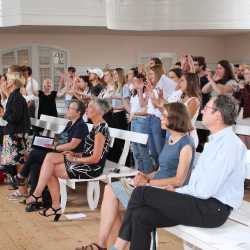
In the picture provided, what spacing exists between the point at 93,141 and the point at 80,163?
251 millimetres

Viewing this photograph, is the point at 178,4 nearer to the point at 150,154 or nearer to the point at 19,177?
the point at 150,154

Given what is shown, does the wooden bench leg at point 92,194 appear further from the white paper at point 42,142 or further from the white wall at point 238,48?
the white wall at point 238,48

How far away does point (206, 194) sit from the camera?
3223 mm

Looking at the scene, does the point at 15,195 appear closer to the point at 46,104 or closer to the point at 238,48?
the point at 46,104

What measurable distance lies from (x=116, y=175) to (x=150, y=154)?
0.98 meters

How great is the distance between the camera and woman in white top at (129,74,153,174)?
6242 millimetres

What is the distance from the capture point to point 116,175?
5.40 metres

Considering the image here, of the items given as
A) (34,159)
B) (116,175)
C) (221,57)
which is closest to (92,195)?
(116,175)

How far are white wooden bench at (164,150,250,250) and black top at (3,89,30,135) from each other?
3.25 metres

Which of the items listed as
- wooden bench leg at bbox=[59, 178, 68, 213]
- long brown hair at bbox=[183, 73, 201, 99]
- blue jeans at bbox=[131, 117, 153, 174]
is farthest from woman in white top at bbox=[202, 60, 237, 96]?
wooden bench leg at bbox=[59, 178, 68, 213]

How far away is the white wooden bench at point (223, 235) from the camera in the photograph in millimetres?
3047

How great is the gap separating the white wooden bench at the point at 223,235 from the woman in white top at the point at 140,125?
2.66 m

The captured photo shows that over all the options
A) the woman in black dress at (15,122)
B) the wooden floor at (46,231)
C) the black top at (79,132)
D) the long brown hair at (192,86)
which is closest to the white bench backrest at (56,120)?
the woman in black dress at (15,122)

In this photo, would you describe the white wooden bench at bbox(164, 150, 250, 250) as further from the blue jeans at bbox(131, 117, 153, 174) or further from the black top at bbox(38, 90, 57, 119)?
the black top at bbox(38, 90, 57, 119)
